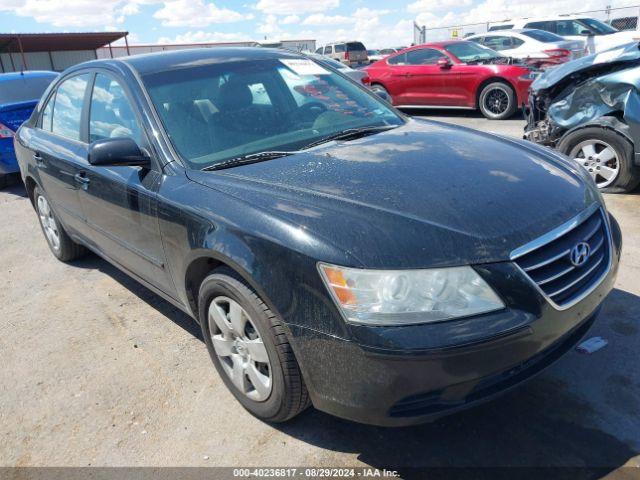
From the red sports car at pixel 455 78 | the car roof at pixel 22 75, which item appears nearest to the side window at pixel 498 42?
the red sports car at pixel 455 78

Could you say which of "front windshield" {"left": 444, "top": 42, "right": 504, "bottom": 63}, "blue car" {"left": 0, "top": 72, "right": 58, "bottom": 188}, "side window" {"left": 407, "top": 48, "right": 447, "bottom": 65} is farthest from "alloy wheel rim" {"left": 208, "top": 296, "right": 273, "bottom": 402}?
"side window" {"left": 407, "top": 48, "right": 447, "bottom": 65}

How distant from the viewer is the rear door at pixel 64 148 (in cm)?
368

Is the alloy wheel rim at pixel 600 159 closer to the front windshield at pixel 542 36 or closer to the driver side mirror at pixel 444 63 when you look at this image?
the driver side mirror at pixel 444 63

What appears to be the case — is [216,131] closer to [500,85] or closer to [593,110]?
[593,110]

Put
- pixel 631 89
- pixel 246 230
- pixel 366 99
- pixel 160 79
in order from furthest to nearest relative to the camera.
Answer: pixel 631 89
pixel 366 99
pixel 160 79
pixel 246 230

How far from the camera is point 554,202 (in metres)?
2.27

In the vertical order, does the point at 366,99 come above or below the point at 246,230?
above

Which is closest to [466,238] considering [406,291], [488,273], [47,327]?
[488,273]

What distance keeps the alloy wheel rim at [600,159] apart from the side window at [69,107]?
4.45 metres

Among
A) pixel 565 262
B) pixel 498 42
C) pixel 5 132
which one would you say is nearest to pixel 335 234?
pixel 565 262

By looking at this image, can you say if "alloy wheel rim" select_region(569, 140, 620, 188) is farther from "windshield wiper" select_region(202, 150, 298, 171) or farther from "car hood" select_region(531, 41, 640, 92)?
"windshield wiper" select_region(202, 150, 298, 171)

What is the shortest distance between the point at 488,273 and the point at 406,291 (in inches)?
12.0

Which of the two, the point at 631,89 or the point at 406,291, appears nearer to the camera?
the point at 406,291

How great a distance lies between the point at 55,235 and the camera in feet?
15.8
